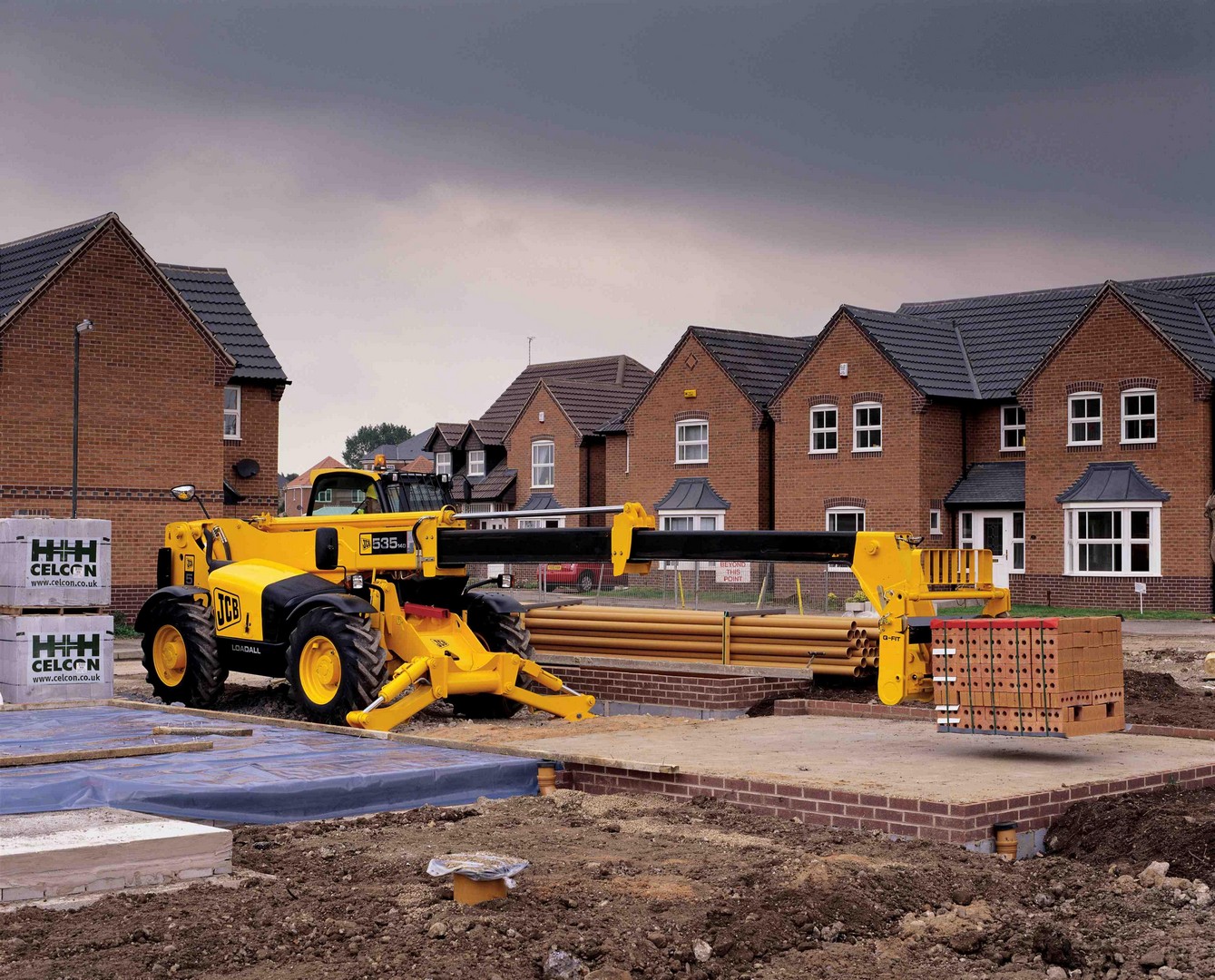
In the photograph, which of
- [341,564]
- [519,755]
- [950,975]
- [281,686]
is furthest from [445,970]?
[281,686]

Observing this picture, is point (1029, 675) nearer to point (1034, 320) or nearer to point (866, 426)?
point (866, 426)

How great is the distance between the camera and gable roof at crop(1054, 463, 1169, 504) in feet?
125

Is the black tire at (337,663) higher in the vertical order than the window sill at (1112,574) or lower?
lower

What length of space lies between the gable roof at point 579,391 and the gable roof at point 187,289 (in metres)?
19.5

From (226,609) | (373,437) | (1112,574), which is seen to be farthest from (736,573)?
(373,437)

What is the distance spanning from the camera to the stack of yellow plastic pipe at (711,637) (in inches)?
666

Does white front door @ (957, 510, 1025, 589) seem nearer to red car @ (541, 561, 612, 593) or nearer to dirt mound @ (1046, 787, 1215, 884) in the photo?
red car @ (541, 561, 612, 593)

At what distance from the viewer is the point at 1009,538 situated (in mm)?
41594

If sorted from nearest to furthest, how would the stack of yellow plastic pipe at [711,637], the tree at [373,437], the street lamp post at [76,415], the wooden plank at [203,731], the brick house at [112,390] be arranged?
the wooden plank at [203,731], the stack of yellow plastic pipe at [711,637], the street lamp post at [76,415], the brick house at [112,390], the tree at [373,437]

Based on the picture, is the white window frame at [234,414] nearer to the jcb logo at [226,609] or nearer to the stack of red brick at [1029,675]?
the jcb logo at [226,609]

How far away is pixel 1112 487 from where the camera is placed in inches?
1508

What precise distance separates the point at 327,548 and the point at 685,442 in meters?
32.3

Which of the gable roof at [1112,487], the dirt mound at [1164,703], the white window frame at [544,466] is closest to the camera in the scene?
the dirt mound at [1164,703]

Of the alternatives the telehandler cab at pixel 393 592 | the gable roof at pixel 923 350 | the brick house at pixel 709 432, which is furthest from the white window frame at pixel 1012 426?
the telehandler cab at pixel 393 592
